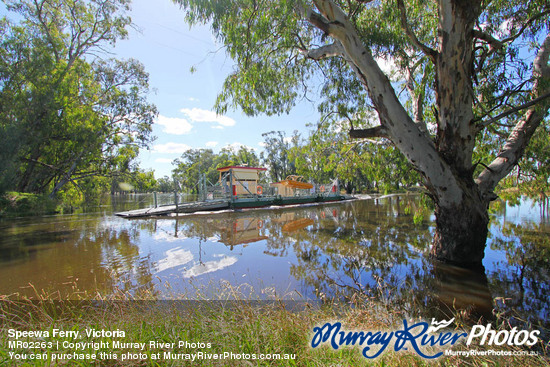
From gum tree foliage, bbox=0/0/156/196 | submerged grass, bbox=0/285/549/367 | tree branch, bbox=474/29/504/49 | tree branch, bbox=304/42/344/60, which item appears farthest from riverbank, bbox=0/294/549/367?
gum tree foliage, bbox=0/0/156/196

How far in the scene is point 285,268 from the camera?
4.77 meters

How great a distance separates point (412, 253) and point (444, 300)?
7.91 feet

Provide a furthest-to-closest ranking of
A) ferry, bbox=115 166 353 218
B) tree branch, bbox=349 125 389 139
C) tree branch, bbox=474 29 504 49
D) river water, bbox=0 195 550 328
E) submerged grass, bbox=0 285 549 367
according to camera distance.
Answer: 1. ferry, bbox=115 166 353 218
2. tree branch, bbox=349 125 389 139
3. tree branch, bbox=474 29 504 49
4. river water, bbox=0 195 550 328
5. submerged grass, bbox=0 285 549 367

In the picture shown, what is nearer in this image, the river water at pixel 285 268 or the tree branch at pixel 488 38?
the river water at pixel 285 268

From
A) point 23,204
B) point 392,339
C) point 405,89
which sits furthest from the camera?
point 23,204

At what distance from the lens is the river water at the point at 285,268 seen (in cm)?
344

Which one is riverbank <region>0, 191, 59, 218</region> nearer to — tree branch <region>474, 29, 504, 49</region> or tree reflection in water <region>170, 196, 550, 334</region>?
tree reflection in water <region>170, 196, 550, 334</region>

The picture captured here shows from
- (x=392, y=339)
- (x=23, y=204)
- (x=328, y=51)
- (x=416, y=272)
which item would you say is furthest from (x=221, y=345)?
(x=23, y=204)

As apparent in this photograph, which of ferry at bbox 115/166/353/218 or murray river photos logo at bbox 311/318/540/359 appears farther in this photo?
ferry at bbox 115/166/353/218

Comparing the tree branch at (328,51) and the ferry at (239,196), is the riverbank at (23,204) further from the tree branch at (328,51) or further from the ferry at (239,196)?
the tree branch at (328,51)

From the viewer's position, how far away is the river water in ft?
11.3

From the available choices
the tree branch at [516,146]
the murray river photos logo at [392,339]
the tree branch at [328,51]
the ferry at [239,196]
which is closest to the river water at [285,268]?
the murray river photos logo at [392,339]

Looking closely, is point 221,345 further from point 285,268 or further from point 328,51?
point 328,51

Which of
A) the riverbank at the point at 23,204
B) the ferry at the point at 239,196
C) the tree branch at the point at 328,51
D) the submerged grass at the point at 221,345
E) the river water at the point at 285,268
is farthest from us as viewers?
the ferry at the point at 239,196
